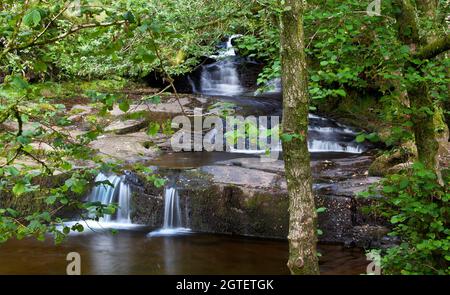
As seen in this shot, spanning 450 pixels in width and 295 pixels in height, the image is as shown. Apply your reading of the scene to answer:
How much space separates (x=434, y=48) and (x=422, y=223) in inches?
57.7

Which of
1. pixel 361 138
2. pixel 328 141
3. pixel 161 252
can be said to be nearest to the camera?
pixel 361 138

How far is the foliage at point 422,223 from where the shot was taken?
4.01 meters

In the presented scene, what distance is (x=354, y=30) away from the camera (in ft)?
14.0

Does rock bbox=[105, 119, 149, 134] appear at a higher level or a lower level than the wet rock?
higher

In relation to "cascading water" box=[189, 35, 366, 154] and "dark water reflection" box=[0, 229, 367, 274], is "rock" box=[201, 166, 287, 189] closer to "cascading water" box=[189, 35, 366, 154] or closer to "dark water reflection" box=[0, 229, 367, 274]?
"dark water reflection" box=[0, 229, 367, 274]

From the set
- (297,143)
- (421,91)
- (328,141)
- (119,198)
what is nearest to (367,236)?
(421,91)

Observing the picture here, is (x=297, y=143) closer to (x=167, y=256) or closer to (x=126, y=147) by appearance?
(x=167, y=256)

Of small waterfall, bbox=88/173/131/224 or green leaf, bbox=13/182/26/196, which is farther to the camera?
small waterfall, bbox=88/173/131/224

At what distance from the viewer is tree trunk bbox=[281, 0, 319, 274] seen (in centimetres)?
338

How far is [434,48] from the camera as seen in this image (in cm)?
396

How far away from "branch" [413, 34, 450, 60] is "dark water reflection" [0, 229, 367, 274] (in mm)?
3762

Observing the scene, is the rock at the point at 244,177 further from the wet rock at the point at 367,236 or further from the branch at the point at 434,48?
the branch at the point at 434,48

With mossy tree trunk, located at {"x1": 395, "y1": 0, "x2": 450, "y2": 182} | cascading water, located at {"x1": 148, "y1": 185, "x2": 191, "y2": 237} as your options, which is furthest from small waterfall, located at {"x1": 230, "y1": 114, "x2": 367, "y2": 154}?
mossy tree trunk, located at {"x1": 395, "y1": 0, "x2": 450, "y2": 182}
